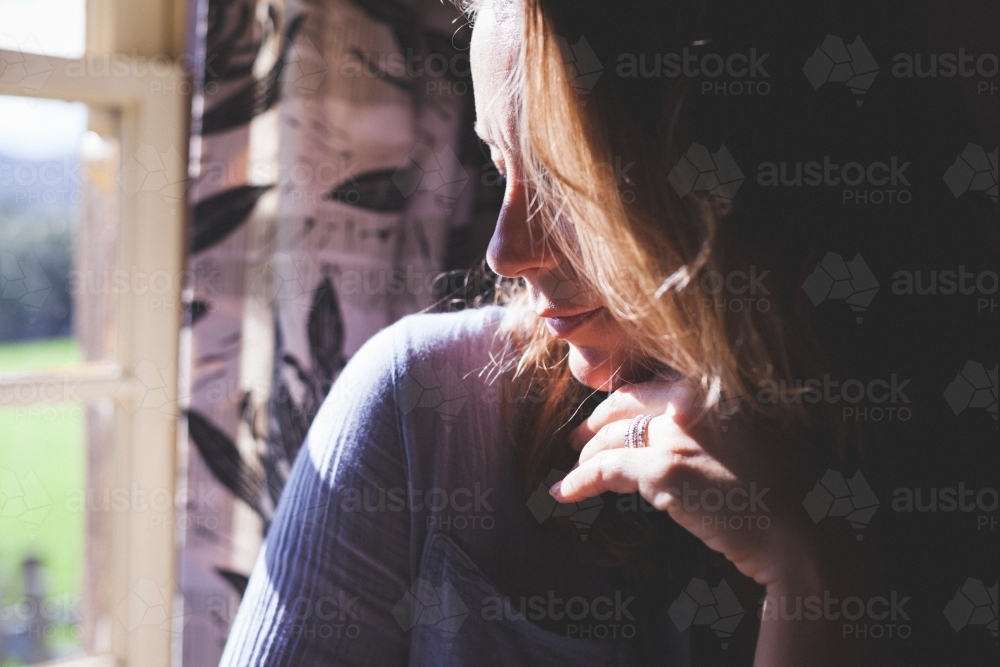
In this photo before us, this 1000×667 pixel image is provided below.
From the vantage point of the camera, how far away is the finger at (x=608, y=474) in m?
0.71

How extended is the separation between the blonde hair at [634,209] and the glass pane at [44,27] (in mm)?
804

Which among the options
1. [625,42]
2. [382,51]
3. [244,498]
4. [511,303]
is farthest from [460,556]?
[382,51]

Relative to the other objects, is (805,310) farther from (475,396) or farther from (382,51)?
(382,51)

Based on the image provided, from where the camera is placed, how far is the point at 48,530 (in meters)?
1.23

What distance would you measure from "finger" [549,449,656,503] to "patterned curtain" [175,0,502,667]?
1.59 ft

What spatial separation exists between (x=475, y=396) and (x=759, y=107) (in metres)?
0.45

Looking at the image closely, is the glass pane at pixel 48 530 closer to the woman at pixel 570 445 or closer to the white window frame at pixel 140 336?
the white window frame at pixel 140 336

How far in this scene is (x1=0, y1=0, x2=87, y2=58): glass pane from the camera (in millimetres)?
1055

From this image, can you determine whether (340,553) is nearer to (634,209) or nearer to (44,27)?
(634,209)

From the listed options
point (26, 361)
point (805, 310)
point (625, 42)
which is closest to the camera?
point (625, 42)

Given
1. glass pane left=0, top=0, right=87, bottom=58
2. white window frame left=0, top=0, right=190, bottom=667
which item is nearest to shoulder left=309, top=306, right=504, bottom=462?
white window frame left=0, top=0, right=190, bottom=667

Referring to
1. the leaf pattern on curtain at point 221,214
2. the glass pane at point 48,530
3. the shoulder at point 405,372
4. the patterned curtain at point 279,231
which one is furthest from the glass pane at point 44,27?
the shoulder at point 405,372

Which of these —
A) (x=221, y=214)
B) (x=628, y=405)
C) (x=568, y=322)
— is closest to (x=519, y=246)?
(x=568, y=322)

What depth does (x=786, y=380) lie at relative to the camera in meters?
0.73
